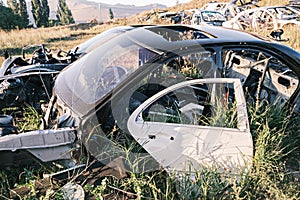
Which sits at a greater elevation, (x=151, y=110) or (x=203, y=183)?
(x=151, y=110)

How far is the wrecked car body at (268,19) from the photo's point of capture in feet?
32.9

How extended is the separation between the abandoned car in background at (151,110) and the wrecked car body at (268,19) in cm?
803

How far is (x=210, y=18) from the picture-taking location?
1249 centimetres

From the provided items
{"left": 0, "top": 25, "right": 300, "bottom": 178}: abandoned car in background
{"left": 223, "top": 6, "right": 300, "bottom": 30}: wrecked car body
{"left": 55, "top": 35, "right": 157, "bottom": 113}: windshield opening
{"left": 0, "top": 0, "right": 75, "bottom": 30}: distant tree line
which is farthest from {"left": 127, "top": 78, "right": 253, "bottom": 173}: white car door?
{"left": 0, "top": 0, "right": 75, "bottom": 30}: distant tree line

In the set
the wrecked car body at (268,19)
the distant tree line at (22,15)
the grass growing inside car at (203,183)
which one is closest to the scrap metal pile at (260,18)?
the wrecked car body at (268,19)

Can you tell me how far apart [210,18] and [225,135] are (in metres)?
11.0

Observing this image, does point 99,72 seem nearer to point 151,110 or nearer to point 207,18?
point 151,110

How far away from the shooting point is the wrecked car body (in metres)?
10.0

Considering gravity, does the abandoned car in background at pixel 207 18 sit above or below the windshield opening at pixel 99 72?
above

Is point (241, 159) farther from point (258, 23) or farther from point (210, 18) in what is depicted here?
point (210, 18)

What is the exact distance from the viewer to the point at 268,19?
1062cm

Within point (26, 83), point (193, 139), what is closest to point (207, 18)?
point (26, 83)

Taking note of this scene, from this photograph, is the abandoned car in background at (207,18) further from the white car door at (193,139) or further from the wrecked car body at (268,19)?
the white car door at (193,139)

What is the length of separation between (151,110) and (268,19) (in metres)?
9.72
